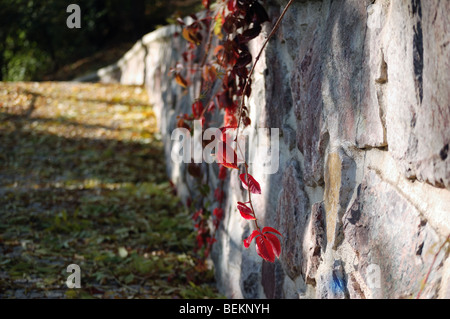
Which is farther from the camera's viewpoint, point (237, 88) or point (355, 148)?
point (237, 88)

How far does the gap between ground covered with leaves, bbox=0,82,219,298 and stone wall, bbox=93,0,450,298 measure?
859 millimetres

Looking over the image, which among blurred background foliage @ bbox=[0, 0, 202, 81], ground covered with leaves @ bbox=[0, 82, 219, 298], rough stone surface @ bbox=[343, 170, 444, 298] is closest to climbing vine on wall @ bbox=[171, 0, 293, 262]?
rough stone surface @ bbox=[343, 170, 444, 298]

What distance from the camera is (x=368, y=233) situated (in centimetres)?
121

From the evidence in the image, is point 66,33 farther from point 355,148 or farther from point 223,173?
point 355,148

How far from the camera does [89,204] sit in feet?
12.5

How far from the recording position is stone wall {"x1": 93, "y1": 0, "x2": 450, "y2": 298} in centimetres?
95

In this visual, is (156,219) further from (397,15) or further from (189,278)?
(397,15)


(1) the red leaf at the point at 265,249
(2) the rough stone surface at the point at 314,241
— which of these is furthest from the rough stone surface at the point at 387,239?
(1) the red leaf at the point at 265,249

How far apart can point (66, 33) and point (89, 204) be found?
1006cm

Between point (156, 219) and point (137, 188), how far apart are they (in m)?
0.62

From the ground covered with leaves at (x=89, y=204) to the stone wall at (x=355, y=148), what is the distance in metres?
0.86

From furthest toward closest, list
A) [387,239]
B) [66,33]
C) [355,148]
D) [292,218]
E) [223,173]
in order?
[66,33]
[223,173]
[292,218]
[355,148]
[387,239]


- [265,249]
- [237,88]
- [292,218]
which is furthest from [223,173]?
[265,249]
